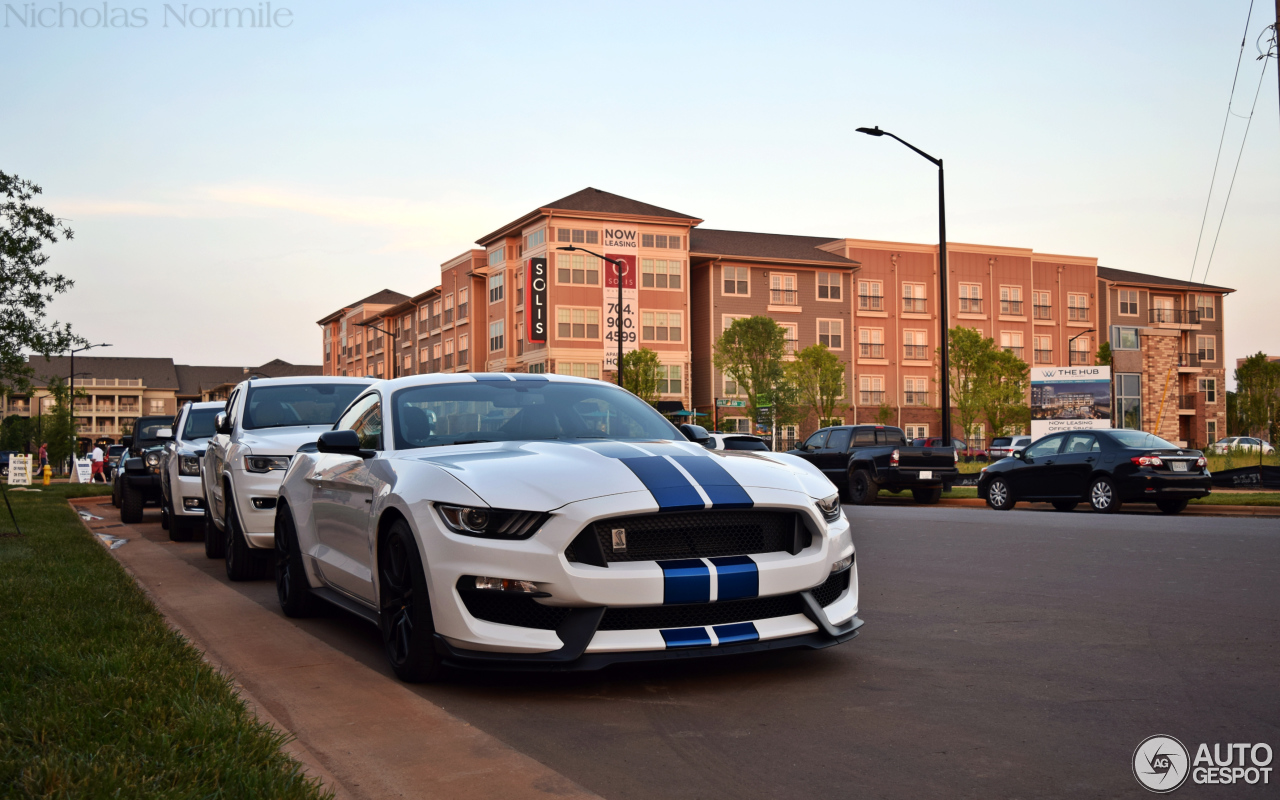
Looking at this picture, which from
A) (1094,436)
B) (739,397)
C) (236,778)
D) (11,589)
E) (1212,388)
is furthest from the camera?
(1212,388)

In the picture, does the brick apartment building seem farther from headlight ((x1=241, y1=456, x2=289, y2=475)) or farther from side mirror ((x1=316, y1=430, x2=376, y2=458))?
side mirror ((x1=316, y1=430, x2=376, y2=458))

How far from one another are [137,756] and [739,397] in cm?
6532

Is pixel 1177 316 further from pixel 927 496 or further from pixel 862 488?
pixel 862 488

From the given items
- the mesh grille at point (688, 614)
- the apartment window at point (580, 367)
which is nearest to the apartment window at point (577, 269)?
the apartment window at point (580, 367)

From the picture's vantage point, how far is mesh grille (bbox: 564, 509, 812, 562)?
5238 millimetres

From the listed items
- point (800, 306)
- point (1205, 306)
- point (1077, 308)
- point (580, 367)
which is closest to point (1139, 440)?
point (580, 367)

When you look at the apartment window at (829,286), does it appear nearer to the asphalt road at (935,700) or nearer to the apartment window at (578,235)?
the apartment window at (578,235)

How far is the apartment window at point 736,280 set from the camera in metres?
70.7

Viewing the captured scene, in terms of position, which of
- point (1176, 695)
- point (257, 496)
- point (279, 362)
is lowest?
point (1176, 695)

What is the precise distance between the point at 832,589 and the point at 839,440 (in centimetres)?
2071

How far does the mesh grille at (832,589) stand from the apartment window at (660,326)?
6075 centimetres

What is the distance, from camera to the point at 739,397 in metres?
68.8

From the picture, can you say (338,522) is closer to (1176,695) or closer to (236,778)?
(236,778)

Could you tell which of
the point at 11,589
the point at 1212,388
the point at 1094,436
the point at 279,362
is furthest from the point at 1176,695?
the point at 279,362
